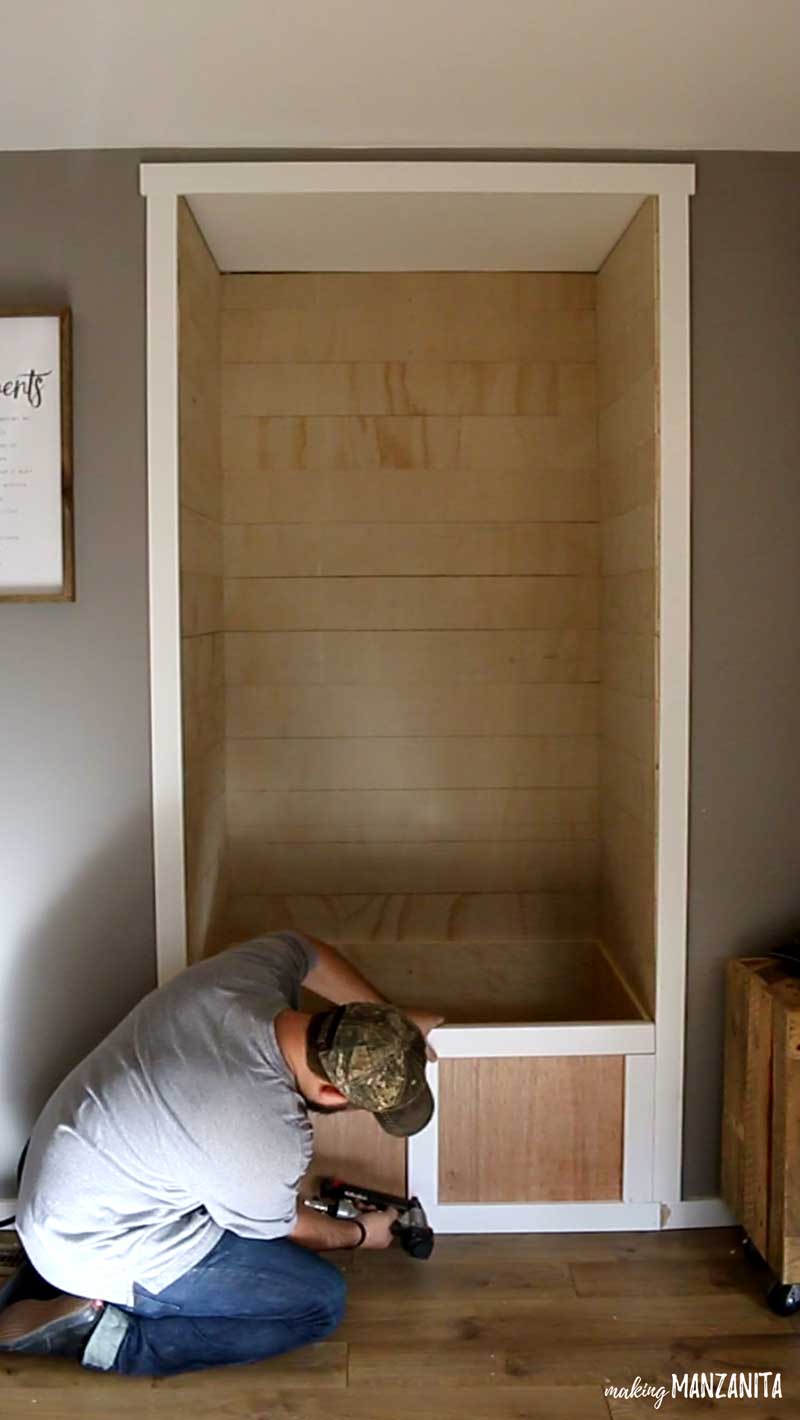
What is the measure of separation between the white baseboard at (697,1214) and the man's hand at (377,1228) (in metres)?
0.62

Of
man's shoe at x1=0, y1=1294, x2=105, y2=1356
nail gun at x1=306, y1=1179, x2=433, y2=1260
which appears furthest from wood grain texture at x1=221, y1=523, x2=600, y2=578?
man's shoe at x1=0, y1=1294, x2=105, y2=1356

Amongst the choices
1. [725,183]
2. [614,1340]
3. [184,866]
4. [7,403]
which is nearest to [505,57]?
[725,183]

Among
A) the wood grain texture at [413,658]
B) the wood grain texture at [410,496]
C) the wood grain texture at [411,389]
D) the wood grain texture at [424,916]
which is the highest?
the wood grain texture at [411,389]

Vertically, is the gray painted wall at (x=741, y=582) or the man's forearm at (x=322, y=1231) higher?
the gray painted wall at (x=741, y=582)

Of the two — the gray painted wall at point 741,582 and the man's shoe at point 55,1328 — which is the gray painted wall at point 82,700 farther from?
the gray painted wall at point 741,582

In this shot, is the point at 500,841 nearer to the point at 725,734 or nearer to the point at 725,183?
the point at 725,734

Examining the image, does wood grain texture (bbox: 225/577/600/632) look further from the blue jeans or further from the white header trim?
the blue jeans

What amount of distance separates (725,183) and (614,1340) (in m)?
2.32

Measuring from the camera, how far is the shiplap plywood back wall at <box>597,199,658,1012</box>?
259 cm

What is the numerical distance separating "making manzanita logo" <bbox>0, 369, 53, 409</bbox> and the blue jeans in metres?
1.73

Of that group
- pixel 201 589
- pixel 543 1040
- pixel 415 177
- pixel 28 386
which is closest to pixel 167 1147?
pixel 543 1040

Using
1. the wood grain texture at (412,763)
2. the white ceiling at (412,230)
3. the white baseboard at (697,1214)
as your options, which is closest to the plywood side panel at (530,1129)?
the white baseboard at (697,1214)

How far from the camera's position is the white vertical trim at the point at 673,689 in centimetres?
250

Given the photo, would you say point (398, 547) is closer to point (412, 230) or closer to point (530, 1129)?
point (412, 230)
